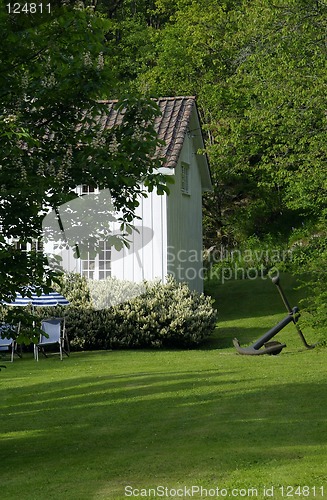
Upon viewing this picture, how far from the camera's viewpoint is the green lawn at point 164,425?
27.7 ft

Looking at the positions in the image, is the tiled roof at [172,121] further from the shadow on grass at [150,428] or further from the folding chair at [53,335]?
the shadow on grass at [150,428]

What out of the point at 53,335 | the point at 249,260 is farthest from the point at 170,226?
the point at 249,260

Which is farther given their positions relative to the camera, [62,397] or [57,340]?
[57,340]

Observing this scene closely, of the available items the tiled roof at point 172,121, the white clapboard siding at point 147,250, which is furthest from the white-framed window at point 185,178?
the white clapboard siding at point 147,250

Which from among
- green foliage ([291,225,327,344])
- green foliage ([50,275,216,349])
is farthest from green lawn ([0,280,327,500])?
green foliage ([50,275,216,349])

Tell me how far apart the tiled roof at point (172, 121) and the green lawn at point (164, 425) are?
676 centimetres

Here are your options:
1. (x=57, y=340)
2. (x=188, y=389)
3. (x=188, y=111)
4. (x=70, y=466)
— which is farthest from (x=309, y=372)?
(x=188, y=111)

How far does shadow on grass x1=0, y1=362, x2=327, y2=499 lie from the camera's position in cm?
908

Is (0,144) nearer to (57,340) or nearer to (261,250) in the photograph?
(57,340)

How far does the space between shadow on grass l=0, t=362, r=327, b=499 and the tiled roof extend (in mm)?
9753

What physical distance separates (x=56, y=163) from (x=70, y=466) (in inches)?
128

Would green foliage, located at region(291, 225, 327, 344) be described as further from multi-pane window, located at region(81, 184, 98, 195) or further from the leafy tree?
the leafy tree

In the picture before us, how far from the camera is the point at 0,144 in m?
9.45

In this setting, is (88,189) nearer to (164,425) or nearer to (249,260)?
(164,425)
